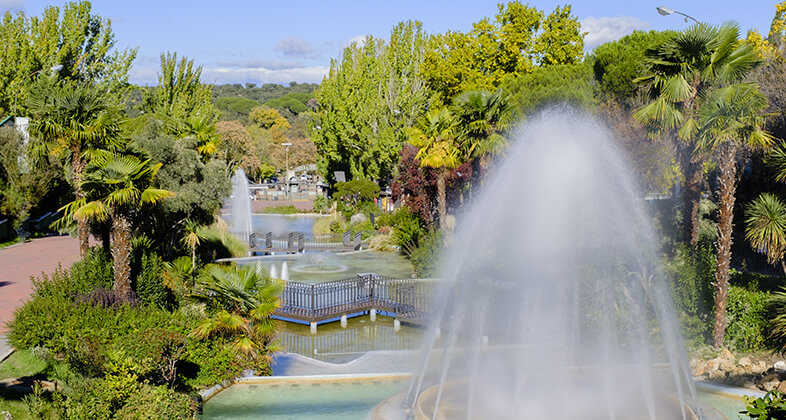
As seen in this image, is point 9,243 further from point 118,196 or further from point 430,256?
point 430,256

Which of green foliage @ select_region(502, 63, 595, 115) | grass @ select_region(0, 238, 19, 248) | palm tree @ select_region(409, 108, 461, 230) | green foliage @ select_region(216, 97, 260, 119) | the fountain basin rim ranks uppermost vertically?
green foliage @ select_region(216, 97, 260, 119)

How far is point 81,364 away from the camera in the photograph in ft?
38.2

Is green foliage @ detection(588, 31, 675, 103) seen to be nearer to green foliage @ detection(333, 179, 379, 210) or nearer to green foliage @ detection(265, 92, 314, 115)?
green foliage @ detection(333, 179, 379, 210)

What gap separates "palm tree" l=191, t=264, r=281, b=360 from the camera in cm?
1252

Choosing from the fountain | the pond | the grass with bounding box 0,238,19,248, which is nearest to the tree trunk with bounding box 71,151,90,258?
the pond

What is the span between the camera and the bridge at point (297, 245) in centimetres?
3247

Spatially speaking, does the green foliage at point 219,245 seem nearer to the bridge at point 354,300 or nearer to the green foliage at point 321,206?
the bridge at point 354,300

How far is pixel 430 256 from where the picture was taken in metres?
23.9

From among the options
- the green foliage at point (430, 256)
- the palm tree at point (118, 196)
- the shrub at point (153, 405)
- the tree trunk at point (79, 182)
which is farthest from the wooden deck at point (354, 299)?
the shrub at point (153, 405)

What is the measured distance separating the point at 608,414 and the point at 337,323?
10.2 m

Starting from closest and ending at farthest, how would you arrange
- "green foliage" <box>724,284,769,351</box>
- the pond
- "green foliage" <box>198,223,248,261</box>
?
the pond < "green foliage" <box>724,284,769,351</box> < "green foliage" <box>198,223,248,261</box>

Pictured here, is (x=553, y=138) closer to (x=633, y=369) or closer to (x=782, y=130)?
(x=633, y=369)

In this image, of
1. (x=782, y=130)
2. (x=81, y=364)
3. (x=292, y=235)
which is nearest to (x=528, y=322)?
(x=81, y=364)

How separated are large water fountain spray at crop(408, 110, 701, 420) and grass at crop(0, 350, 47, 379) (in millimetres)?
7376
